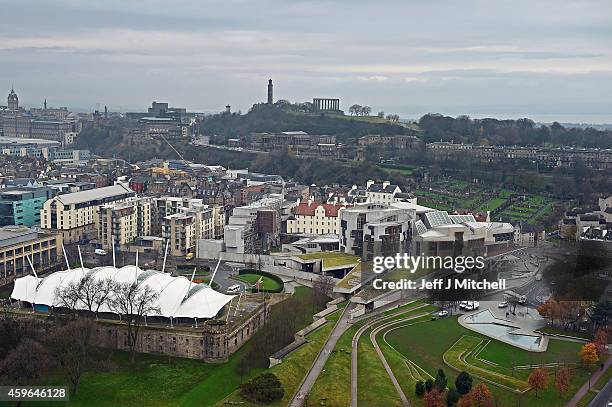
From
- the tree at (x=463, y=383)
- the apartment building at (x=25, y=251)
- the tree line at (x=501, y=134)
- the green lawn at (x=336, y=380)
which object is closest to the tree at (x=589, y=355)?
the tree at (x=463, y=383)

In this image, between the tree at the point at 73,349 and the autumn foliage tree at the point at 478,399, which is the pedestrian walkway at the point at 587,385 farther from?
the tree at the point at 73,349

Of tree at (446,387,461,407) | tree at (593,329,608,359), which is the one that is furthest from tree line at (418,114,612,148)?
tree at (446,387,461,407)

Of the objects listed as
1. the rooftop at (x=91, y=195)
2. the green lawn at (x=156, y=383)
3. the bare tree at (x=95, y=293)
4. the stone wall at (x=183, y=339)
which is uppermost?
the rooftop at (x=91, y=195)

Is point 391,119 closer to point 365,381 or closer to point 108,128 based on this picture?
point 108,128

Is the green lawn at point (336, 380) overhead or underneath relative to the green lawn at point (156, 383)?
overhead

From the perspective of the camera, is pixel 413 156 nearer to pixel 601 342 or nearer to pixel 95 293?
pixel 601 342

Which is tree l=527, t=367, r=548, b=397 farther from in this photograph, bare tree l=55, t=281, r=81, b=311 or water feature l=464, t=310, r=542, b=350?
bare tree l=55, t=281, r=81, b=311
